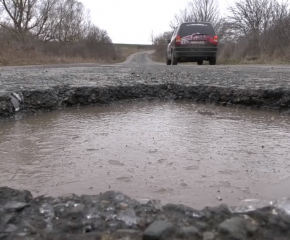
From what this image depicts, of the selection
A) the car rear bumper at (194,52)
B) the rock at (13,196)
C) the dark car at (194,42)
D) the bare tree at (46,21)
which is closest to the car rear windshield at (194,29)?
the dark car at (194,42)

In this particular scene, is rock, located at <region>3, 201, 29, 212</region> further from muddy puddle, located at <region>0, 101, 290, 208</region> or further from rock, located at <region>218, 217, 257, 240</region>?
rock, located at <region>218, 217, 257, 240</region>

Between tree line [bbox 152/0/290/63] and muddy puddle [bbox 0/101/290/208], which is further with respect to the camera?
tree line [bbox 152/0/290/63]

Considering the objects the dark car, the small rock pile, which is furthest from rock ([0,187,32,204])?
the dark car

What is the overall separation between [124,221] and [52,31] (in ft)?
97.0

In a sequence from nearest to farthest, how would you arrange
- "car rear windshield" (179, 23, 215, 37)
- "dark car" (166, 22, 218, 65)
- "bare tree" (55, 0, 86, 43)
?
"dark car" (166, 22, 218, 65) < "car rear windshield" (179, 23, 215, 37) < "bare tree" (55, 0, 86, 43)

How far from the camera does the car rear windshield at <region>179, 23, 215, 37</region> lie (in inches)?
358

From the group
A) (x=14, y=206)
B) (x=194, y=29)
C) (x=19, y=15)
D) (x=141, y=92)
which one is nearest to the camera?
(x=14, y=206)

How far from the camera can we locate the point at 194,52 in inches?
356

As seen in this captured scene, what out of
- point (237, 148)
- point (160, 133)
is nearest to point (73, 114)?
point (160, 133)

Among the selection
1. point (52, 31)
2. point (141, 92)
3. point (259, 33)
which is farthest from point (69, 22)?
point (141, 92)

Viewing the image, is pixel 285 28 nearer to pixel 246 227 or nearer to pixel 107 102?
pixel 107 102

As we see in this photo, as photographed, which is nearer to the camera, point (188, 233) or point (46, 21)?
point (188, 233)

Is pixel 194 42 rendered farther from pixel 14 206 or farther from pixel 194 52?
pixel 14 206

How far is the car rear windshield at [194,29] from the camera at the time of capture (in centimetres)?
910
